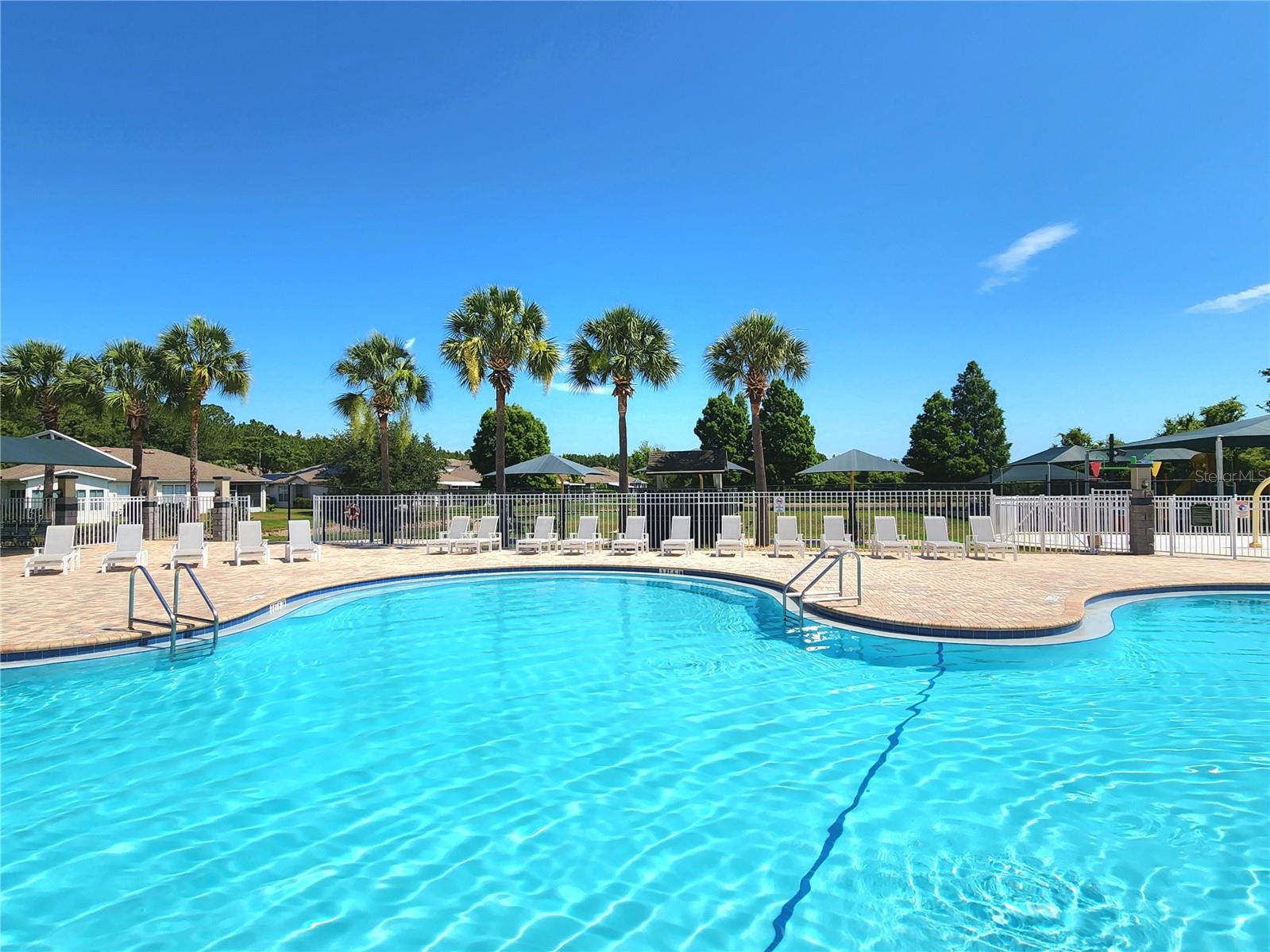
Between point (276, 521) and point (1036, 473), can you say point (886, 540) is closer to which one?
point (1036, 473)

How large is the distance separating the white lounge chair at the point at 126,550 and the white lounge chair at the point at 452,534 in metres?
6.71

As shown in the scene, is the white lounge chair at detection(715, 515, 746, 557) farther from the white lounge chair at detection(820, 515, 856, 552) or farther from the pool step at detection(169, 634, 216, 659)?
the pool step at detection(169, 634, 216, 659)

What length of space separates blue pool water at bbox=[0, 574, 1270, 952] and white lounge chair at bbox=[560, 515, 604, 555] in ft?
31.5

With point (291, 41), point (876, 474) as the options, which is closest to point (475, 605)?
point (291, 41)

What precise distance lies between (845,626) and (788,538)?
7640 millimetres

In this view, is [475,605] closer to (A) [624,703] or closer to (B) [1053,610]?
(A) [624,703]

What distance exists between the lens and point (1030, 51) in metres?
11.4

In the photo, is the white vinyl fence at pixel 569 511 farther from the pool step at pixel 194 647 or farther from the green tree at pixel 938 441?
the green tree at pixel 938 441

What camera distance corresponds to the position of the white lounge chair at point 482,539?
57.8 ft

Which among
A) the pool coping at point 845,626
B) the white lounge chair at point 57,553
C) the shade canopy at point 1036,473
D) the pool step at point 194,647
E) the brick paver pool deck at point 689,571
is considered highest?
the shade canopy at point 1036,473

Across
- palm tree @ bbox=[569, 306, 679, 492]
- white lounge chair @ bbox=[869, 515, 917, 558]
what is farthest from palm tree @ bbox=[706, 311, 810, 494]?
white lounge chair @ bbox=[869, 515, 917, 558]

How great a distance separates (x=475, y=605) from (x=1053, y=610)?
370 inches

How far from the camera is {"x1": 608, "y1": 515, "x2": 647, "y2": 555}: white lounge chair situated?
17359 mm

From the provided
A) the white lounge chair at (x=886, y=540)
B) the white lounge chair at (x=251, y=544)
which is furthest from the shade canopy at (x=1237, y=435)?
the white lounge chair at (x=251, y=544)
